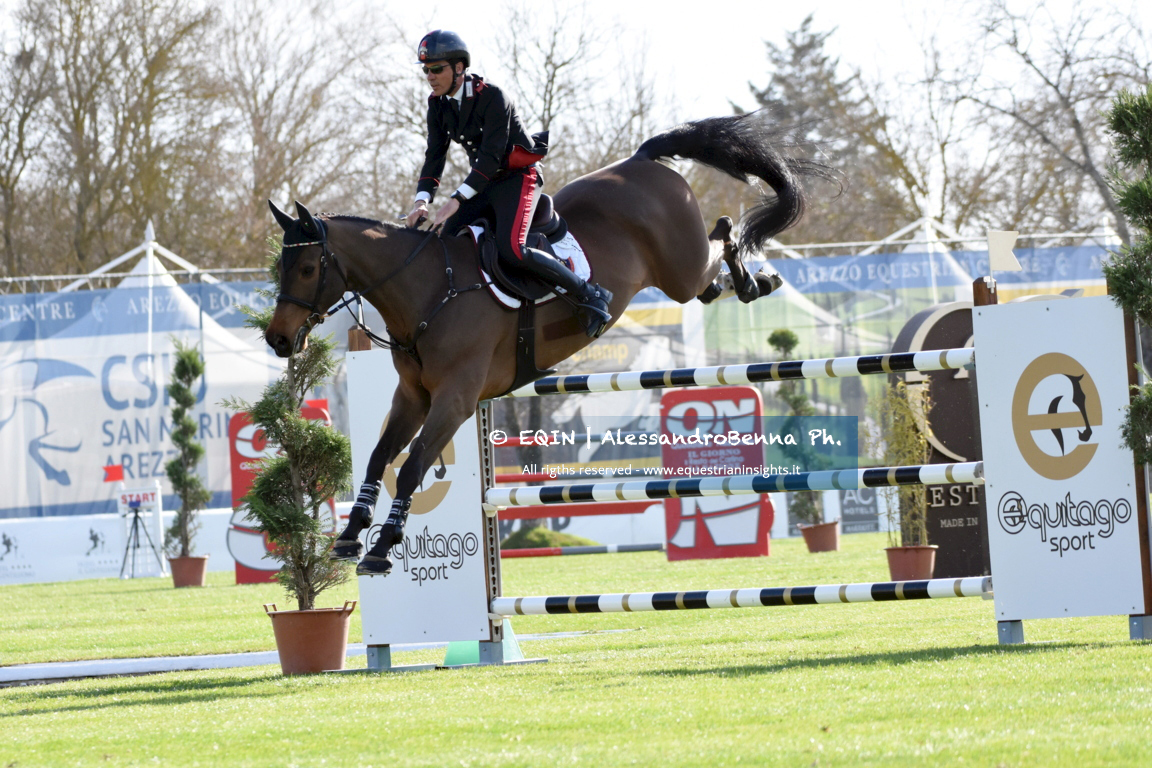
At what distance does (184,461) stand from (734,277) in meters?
10.9

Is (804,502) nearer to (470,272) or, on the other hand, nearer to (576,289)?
(576,289)

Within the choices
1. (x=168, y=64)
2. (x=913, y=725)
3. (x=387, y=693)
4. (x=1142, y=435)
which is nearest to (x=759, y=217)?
(x=1142, y=435)

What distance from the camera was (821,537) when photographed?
14891 millimetres

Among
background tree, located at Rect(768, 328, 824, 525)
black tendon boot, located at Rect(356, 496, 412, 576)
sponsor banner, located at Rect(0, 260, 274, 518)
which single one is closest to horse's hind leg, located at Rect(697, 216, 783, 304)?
black tendon boot, located at Rect(356, 496, 412, 576)

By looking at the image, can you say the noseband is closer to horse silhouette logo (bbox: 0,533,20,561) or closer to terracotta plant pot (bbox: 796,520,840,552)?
terracotta plant pot (bbox: 796,520,840,552)

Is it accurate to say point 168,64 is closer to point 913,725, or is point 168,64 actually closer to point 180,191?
point 180,191

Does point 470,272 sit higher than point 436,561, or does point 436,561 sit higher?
point 470,272

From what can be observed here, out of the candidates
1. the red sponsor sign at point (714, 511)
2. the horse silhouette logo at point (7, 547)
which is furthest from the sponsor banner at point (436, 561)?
the horse silhouette logo at point (7, 547)

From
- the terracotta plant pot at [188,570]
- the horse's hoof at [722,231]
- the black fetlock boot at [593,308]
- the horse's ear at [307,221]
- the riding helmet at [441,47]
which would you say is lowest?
the terracotta plant pot at [188,570]

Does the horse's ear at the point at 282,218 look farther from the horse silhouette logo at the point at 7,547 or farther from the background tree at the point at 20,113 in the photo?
the background tree at the point at 20,113

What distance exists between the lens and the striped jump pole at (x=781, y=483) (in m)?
5.82

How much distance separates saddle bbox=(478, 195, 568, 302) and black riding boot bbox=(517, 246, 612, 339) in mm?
60

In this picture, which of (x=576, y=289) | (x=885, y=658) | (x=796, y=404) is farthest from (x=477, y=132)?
(x=796, y=404)

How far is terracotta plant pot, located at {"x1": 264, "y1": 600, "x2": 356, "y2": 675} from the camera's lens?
21.0 ft
